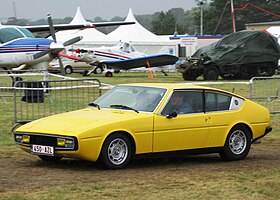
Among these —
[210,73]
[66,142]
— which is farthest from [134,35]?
[66,142]

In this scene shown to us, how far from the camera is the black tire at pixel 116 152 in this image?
32.0 feet

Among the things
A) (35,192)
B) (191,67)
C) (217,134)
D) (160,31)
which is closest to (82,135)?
(35,192)

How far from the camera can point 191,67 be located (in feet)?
115

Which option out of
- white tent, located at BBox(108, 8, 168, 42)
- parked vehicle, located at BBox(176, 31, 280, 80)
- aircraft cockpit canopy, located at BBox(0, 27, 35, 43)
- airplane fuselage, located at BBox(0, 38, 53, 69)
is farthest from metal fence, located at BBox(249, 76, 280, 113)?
white tent, located at BBox(108, 8, 168, 42)

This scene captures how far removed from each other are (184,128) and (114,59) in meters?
33.6

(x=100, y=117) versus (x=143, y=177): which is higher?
(x=100, y=117)

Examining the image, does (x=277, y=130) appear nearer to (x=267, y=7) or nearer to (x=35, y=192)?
(x=35, y=192)

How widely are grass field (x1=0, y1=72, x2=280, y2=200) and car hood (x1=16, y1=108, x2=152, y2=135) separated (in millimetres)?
565

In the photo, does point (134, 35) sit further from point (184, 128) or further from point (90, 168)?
point (90, 168)

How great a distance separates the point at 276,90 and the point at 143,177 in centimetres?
1103

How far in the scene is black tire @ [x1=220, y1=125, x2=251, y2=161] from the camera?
11050 millimetres

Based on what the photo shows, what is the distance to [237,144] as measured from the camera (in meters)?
11.2

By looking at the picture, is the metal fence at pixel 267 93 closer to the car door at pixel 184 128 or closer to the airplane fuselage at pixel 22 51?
the car door at pixel 184 128

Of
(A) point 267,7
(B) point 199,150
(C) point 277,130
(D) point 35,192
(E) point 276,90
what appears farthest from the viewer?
(A) point 267,7
